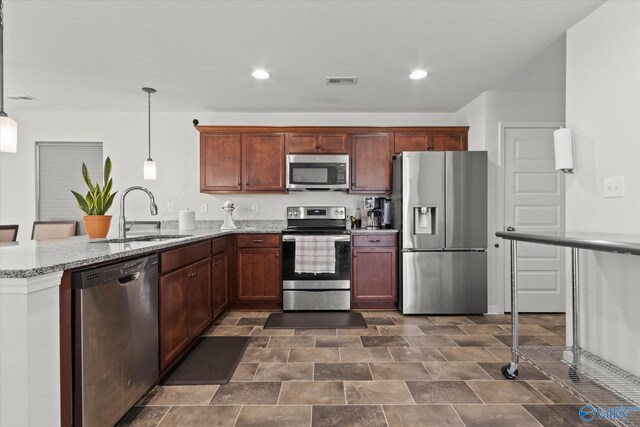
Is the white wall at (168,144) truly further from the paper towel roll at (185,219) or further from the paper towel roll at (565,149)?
the paper towel roll at (565,149)

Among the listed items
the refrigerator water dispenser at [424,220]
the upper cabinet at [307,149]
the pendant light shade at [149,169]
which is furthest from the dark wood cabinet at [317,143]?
the pendant light shade at [149,169]

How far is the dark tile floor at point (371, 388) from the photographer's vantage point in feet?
5.87

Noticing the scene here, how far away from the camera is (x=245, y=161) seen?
4.07 metres

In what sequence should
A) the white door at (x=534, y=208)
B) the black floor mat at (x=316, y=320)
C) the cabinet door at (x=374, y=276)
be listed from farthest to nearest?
the cabinet door at (x=374, y=276)
the white door at (x=534, y=208)
the black floor mat at (x=316, y=320)

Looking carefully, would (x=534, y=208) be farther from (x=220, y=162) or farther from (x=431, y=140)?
(x=220, y=162)

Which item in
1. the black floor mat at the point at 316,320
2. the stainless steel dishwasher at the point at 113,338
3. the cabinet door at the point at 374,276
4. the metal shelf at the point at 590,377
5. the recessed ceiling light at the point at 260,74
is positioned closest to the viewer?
the stainless steel dishwasher at the point at 113,338

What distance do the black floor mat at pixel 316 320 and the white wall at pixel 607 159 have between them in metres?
1.86

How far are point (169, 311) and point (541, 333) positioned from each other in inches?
128

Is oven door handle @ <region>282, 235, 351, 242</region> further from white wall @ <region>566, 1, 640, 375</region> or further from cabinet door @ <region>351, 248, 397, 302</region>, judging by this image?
white wall @ <region>566, 1, 640, 375</region>

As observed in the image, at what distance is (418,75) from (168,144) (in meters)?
3.29

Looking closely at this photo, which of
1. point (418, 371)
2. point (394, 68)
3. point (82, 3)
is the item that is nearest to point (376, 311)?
point (418, 371)

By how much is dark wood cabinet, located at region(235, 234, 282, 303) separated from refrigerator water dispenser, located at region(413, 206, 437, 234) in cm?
159

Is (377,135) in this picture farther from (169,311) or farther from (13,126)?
(13,126)

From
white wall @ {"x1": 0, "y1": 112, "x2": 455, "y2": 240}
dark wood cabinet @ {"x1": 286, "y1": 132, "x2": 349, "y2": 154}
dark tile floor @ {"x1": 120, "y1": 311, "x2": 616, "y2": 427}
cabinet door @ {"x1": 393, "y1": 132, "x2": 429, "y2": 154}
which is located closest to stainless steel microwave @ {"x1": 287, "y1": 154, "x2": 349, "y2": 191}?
dark wood cabinet @ {"x1": 286, "y1": 132, "x2": 349, "y2": 154}
